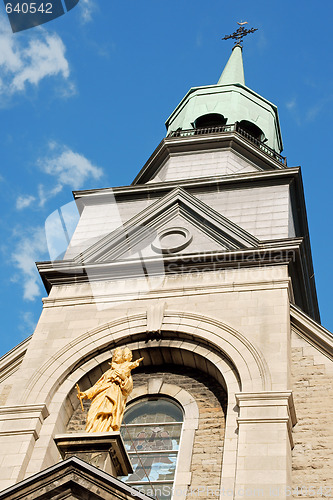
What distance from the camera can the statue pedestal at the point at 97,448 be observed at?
1224 centimetres

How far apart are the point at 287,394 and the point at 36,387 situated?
14.2 feet

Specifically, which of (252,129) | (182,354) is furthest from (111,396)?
(252,129)

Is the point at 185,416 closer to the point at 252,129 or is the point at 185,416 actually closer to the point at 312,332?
the point at 312,332

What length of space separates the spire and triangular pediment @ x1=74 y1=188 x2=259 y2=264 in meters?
9.05

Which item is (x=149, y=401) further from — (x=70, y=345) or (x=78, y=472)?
(x=78, y=472)

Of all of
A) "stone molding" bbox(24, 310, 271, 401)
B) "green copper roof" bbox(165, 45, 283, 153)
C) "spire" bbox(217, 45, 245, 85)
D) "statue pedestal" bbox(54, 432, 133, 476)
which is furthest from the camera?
"spire" bbox(217, 45, 245, 85)

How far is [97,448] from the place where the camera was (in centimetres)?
1233

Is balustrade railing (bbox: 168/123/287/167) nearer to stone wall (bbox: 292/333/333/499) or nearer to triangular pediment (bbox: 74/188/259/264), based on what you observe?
triangular pediment (bbox: 74/188/259/264)

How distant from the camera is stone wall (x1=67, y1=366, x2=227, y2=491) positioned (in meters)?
13.6

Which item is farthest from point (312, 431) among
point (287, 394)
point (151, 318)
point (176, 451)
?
point (151, 318)

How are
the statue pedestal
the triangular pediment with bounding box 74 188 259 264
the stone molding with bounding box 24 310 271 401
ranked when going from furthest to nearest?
1. the triangular pediment with bounding box 74 188 259 264
2. the stone molding with bounding box 24 310 271 401
3. the statue pedestal

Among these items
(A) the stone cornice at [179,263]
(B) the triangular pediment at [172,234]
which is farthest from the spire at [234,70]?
(A) the stone cornice at [179,263]

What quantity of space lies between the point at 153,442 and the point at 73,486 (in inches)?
131

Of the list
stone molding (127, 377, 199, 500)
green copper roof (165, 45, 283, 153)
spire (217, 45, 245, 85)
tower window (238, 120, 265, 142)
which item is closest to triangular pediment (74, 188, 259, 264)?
stone molding (127, 377, 199, 500)
